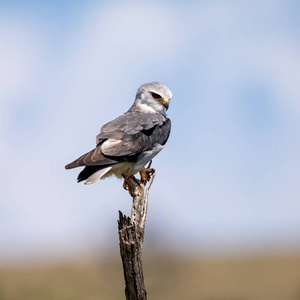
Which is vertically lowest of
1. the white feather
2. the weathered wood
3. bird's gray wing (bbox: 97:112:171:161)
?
the weathered wood

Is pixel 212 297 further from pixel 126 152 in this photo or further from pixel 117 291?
pixel 126 152

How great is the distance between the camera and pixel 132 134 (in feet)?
29.5

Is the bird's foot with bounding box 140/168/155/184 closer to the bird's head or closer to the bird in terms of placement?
the bird

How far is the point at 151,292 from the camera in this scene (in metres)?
17.4

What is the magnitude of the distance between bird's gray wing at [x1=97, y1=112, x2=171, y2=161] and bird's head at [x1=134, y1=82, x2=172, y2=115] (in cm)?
51

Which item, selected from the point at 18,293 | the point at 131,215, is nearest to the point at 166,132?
the point at 131,215

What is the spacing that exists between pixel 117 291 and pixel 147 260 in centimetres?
216

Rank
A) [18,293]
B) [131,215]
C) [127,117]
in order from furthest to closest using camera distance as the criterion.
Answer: [18,293] < [127,117] < [131,215]

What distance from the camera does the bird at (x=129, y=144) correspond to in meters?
8.23

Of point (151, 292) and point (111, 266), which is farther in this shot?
point (111, 266)

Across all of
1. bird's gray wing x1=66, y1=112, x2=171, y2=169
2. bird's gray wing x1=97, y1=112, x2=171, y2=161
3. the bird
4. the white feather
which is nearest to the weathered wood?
the white feather

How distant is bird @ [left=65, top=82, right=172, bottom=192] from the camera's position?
8234 mm

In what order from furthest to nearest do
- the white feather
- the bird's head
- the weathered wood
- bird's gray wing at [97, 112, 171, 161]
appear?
1. the bird's head
2. bird's gray wing at [97, 112, 171, 161]
3. the white feather
4. the weathered wood

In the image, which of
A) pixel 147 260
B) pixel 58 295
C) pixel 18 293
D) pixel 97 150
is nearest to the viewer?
pixel 97 150
